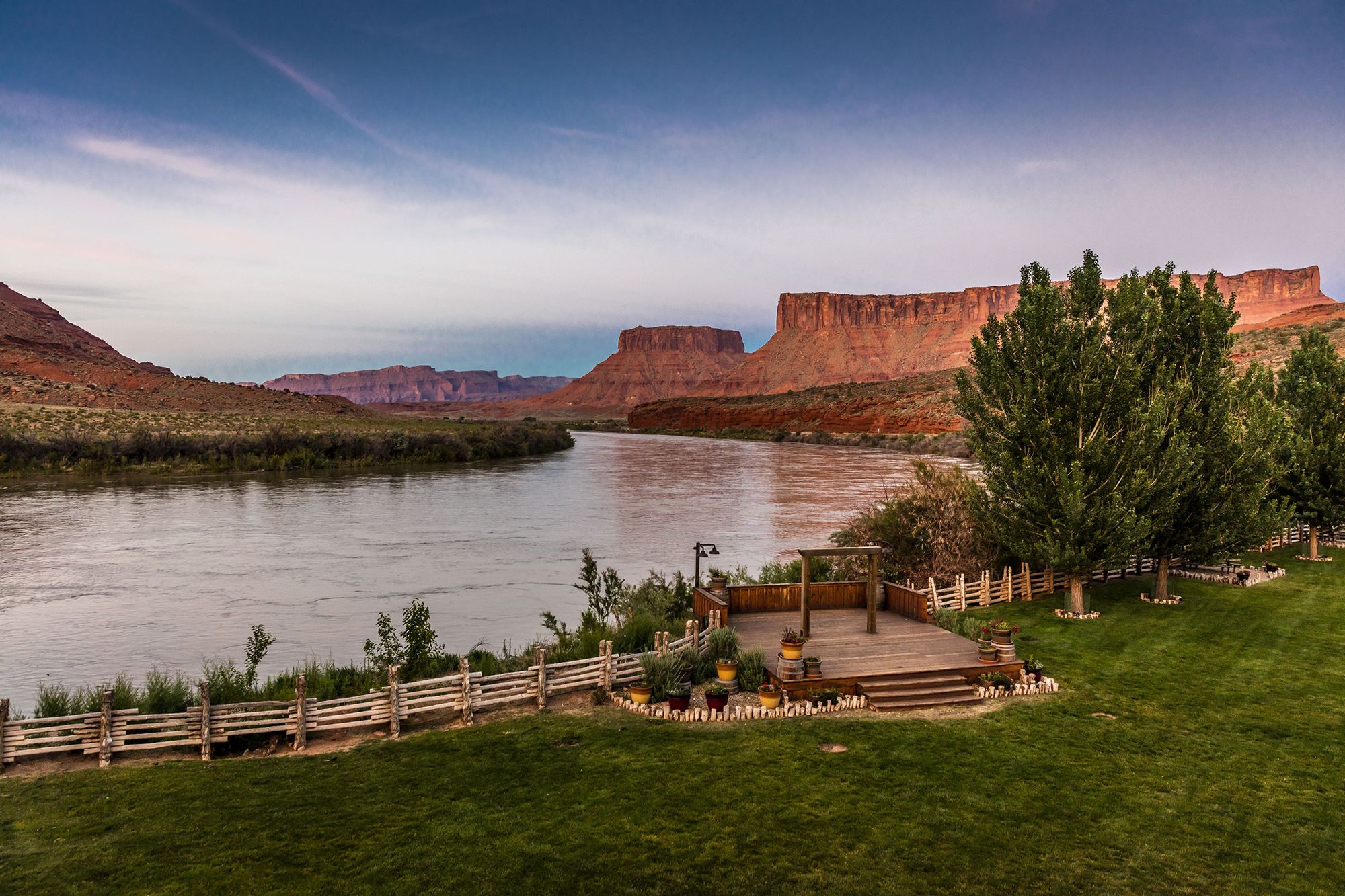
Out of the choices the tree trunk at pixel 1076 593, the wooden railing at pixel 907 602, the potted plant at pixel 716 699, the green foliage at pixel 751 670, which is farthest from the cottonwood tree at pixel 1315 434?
the potted plant at pixel 716 699

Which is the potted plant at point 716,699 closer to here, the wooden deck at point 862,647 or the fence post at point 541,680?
the wooden deck at point 862,647

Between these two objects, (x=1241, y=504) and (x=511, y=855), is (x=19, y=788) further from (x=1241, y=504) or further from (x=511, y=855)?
(x=1241, y=504)

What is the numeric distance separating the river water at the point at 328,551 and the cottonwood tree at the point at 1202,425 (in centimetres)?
859

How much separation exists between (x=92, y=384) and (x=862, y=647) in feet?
351

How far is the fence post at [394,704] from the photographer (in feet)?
36.6

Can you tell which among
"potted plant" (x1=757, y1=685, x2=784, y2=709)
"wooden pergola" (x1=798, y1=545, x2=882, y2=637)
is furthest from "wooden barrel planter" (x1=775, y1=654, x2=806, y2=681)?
"wooden pergola" (x1=798, y1=545, x2=882, y2=637)

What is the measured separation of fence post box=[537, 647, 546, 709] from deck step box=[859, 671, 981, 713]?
494cm

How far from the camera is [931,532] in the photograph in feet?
65.1

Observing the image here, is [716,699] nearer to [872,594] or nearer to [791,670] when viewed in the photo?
[791,670]

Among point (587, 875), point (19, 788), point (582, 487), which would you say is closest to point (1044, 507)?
point (587, 875)

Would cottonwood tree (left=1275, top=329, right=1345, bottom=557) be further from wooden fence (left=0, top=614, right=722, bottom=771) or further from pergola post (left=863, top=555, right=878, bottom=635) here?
wooden fence (left=0, top=614, right=722, bottom=771)

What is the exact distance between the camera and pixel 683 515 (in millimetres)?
37125

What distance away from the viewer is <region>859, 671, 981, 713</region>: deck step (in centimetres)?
1191

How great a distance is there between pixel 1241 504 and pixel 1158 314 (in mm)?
4767
